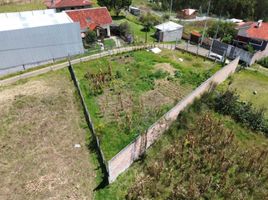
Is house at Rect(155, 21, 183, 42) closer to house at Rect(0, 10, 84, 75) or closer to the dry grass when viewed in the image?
house at Rect(0, 10, 84, 75)

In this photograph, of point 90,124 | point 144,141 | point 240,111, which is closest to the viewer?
point 144,141

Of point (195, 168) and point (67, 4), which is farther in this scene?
point (67, 4)

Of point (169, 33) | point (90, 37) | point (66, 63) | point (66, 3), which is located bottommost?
point (66, 63)

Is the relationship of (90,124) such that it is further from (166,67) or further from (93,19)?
(93,19)

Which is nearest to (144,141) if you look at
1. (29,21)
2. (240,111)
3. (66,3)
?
(240,111)

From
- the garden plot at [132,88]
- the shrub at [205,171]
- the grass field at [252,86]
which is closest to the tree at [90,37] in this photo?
the garden plot at [132,88]

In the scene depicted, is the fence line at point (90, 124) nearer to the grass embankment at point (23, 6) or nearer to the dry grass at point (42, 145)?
the dry grass at point (42, 145)

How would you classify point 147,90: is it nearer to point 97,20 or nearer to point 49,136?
point 49,136

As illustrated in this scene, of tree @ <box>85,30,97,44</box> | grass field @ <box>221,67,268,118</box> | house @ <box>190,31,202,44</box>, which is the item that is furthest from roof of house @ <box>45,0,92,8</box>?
grass field @ <box>221,67,268,118</box>
